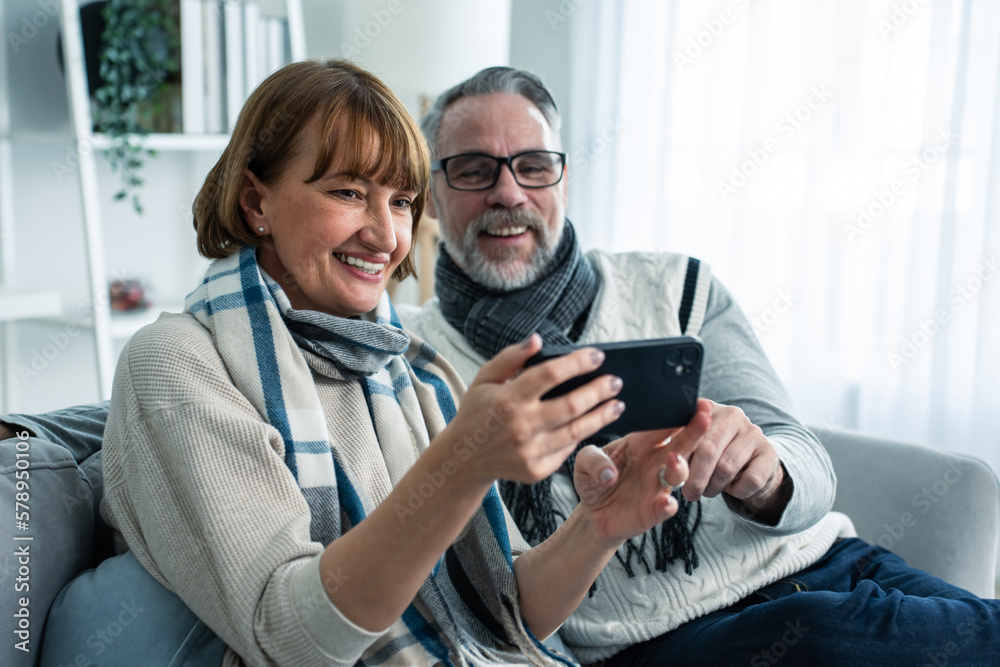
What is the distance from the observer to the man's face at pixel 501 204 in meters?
1.50

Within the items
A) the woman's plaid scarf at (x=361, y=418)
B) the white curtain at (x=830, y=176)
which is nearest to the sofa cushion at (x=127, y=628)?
the woman's plaid scarf at (x=361, y=418)

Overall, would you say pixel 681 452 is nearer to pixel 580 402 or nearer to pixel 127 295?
pixel 580 402

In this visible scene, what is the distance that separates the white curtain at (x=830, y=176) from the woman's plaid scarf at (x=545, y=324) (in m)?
1.29

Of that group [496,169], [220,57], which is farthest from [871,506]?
[220,57]

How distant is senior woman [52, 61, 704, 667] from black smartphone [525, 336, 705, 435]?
4 centimetres

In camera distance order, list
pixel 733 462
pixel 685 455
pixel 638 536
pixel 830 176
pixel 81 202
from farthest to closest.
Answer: pixel 830 176 < pixel 81 202 < pixel 638 536 < pixel 733 462 < pixel 685 455

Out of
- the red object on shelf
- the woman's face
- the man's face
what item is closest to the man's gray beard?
the man's face

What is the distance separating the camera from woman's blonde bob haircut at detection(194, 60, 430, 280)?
37.9 inches

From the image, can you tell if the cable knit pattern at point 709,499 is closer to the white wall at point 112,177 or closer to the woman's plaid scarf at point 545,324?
the woman's plaid scarf at point 545,324

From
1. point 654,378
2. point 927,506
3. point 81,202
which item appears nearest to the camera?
point 654,378

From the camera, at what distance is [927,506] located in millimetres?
1428

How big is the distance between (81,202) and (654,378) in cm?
187

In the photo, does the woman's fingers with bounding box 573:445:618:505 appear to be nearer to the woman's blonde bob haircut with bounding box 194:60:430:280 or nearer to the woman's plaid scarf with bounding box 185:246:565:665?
the woman's plaid scarf with bounding box 185:246:565:665

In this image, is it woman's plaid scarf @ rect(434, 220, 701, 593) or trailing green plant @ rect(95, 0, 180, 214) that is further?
trailing green plant @ rect(95, 0, 180, 214)
